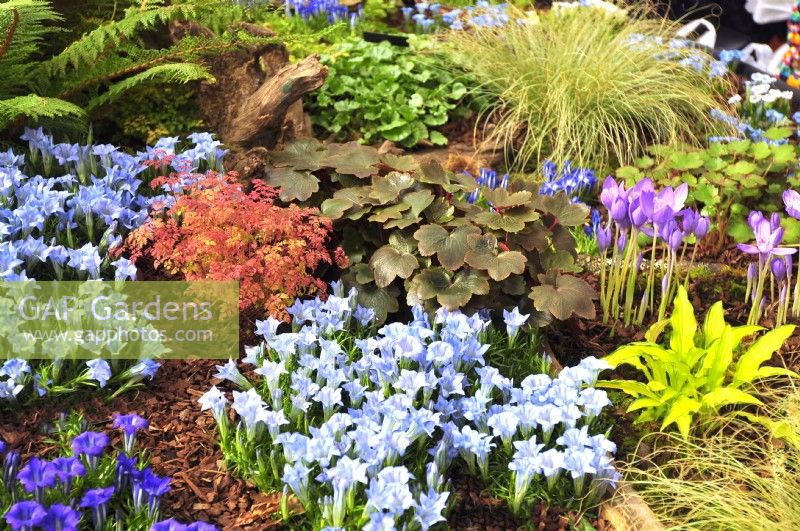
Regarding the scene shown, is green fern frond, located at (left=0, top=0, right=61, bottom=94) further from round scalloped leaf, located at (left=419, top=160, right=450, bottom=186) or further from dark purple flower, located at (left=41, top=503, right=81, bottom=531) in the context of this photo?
dark purple flower, located at (left=41, top=503, right=81, bottom=531)

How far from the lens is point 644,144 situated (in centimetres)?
538

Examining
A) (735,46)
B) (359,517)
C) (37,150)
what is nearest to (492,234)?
(359,517)

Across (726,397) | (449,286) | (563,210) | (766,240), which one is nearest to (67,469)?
(449,286)

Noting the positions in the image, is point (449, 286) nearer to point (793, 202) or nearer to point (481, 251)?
point (481, 251)

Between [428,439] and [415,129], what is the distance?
2.76m

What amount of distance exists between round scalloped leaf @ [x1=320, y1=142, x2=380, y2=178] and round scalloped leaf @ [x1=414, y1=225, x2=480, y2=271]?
435 mm

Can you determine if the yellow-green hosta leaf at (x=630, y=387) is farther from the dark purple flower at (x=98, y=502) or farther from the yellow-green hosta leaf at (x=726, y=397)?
the dark purple flower at (x=98, y=502)

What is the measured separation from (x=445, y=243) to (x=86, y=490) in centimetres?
158

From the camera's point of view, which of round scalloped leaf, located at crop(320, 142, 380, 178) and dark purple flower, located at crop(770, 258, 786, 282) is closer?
dark purple flower, located at crop(770, 258, 786, 282)

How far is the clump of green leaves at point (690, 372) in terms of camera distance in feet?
10.1

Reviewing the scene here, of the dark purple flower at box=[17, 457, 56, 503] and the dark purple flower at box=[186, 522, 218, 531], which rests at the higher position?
the dark purple flower at box=[17, 457, 56, 503]

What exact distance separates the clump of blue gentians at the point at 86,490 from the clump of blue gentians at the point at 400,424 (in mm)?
326

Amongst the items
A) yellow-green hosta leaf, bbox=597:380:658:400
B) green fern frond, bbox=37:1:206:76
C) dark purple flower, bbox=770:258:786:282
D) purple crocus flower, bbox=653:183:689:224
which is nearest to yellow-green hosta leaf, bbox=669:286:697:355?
Answer: yellow-green hosta leaf, bbox=597:380:658:400

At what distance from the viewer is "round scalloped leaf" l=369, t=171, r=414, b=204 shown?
3623 mm
